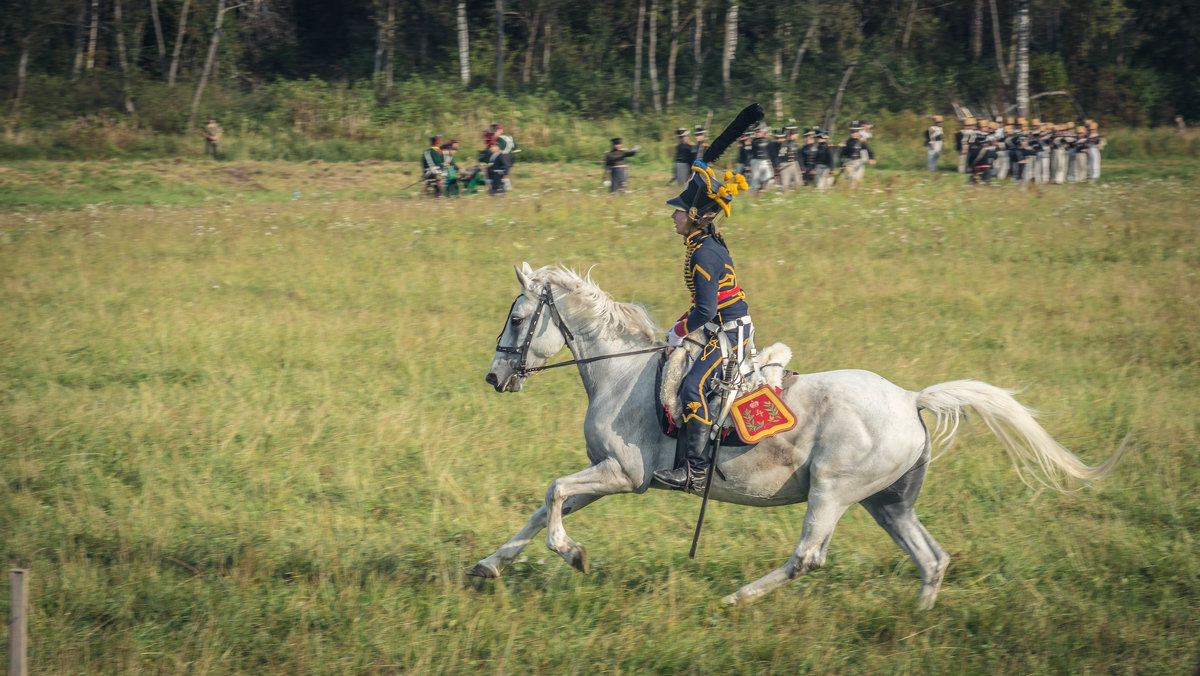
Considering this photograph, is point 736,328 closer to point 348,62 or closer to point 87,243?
point 87,243

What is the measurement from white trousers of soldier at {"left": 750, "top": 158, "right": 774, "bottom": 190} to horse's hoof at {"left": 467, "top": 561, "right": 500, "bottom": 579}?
23.2m

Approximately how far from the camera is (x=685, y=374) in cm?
634

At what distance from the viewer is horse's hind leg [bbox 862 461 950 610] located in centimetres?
633

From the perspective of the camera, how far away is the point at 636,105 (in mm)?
41812

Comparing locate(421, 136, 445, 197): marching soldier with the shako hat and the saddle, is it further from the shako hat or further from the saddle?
the saddle

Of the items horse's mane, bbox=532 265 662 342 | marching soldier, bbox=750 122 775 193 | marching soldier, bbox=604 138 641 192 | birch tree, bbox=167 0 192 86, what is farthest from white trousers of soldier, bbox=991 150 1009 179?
birch tree, bbox=167 0 192 86

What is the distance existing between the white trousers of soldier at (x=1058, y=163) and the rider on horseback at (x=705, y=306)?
29431 millimetres

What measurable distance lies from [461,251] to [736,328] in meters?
12.7

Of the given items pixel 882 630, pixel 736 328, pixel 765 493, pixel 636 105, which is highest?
pixel 636 105

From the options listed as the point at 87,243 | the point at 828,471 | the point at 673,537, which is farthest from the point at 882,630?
the point at 87,243

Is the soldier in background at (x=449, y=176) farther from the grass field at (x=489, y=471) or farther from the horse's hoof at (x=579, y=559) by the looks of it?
the horse's hoof at (x=579, y=559)

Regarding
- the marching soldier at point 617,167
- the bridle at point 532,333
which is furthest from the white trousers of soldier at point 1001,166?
the bridle at point 532,333

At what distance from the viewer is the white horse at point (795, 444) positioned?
6.12 m

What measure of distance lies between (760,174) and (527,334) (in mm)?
22723
